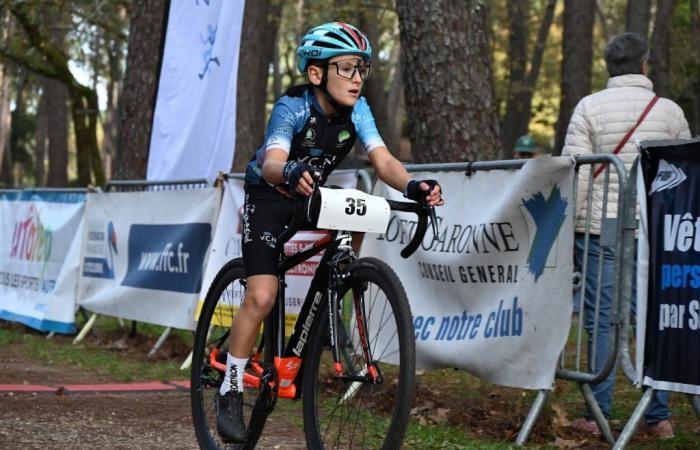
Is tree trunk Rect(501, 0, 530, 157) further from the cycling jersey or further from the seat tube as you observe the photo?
the seat tube

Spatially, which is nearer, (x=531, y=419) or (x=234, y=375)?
(x=234, y=375)

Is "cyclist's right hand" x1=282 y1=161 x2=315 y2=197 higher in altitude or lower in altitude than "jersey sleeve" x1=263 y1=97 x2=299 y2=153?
lower

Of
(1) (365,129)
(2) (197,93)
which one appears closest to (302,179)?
(1) (365,129)

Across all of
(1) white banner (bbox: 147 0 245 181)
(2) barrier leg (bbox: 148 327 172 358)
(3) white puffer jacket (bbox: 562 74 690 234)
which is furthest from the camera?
(1) white banner (bbox: 147 0 245 181)

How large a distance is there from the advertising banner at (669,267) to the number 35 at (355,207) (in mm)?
→ 1693

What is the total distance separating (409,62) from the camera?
353 inches

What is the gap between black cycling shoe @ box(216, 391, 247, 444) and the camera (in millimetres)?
5391

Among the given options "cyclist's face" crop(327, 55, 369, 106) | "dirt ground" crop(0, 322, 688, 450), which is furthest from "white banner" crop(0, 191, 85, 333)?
"cyclist's face" crop(327, 55, 369, 106)

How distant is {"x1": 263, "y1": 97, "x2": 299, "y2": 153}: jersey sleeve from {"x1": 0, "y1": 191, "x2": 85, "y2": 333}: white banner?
7.20 metres

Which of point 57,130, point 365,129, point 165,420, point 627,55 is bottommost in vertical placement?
point 165,420

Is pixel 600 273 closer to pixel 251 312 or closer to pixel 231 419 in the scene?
pixel 251 312

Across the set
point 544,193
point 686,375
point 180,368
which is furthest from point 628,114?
point 180,368

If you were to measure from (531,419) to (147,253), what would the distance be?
5328mm

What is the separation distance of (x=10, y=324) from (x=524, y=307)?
8597mm
